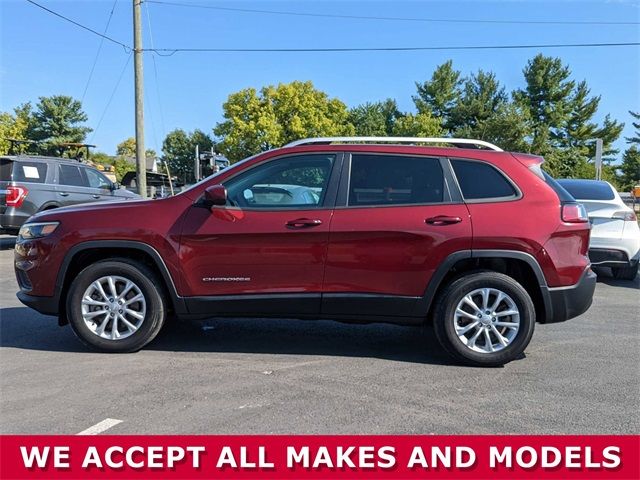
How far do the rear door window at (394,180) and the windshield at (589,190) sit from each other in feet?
15.6

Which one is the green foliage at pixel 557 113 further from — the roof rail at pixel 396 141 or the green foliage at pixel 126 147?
the green foliage at pixel 126 147

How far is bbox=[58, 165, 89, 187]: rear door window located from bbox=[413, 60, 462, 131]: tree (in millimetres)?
42353

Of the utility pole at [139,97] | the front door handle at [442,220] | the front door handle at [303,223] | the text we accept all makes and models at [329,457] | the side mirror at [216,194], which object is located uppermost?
the utility pole at [139,97]

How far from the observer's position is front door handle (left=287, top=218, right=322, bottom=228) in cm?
434

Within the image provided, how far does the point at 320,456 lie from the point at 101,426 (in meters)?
1.35

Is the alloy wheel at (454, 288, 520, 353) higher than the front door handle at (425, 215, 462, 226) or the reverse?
the reverse

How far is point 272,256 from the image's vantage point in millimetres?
4379

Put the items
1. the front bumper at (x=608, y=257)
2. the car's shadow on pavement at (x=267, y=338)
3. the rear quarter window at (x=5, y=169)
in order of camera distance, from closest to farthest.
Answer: the car's shadow on pavement at (x=267, y=338) → the front bumper at (x=608, y=257) → the rear quarter window at (x=5, y=169)

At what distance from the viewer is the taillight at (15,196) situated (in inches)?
418

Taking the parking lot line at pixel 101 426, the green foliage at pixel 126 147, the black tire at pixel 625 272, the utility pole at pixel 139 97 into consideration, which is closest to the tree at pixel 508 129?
the utility pole at pixel 139 97

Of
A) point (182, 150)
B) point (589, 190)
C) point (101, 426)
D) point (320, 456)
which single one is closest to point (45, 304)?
point (101, 426)

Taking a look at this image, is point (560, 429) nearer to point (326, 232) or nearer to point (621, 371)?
point (621, 371)

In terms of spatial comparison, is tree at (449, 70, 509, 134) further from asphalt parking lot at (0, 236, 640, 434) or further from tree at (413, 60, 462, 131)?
asphalt parking lot at (0, 236, 640, 434)

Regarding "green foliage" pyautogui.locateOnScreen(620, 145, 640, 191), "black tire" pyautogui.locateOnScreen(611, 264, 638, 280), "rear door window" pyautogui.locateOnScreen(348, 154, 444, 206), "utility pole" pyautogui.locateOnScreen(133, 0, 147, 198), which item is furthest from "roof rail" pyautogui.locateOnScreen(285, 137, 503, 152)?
"green foliage" pyautogui.locateOnScreen(620, 145, 640, 191)
